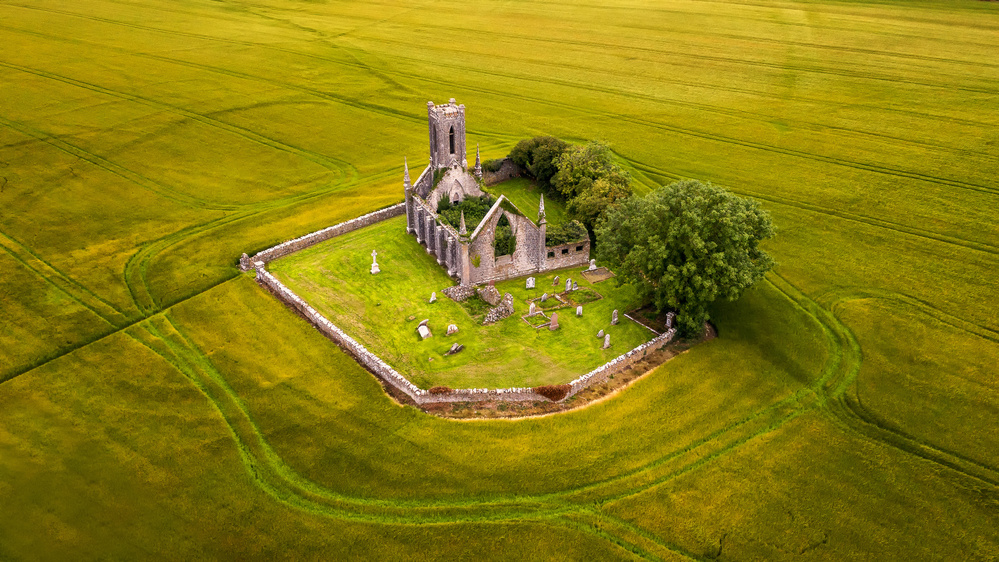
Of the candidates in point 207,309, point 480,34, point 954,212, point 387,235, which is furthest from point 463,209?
point 480,34

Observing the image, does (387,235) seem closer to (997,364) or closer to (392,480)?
(392,480)

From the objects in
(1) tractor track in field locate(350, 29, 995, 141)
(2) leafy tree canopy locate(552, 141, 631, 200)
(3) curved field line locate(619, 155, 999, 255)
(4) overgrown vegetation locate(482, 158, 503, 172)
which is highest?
(1) tractor track in field locate(350, 29, 995, 141)

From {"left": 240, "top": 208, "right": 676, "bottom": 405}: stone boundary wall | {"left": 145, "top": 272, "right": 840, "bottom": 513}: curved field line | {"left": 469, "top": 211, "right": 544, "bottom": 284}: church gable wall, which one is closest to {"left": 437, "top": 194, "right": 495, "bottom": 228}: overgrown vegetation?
{"left": 469, "top": 211, "right": 544, "bottom": 284}: church gable wall

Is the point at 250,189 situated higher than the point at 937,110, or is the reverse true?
the point at 937,110

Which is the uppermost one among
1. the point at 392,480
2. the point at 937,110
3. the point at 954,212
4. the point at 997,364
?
the point at 937,110

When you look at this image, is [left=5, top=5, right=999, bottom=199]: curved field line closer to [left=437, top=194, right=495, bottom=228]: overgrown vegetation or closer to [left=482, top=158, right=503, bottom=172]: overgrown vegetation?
[left=482, top=158, right=503, bottom=172]: overgrown vegetation

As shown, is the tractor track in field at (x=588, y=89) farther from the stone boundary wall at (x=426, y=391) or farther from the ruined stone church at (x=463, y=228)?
the stone boundary wall at (x=426, y=391)

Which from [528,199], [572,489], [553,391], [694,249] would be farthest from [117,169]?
[572,489]

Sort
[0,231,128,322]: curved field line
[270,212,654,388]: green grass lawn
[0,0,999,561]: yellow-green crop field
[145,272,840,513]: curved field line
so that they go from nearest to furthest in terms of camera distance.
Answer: [0,0,999,561]: yellow-green crop field → [145,272,840,513]: curved field line → [270,212,654,388]: green grass lawn → [0,231,128,322]: curved field line
